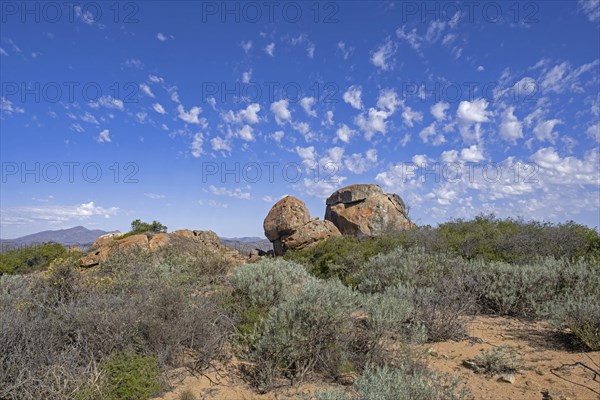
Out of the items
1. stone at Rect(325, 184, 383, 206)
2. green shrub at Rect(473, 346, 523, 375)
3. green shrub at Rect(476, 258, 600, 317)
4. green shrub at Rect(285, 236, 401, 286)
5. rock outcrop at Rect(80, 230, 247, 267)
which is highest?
stone at Rect(325, 184, 383, 206)

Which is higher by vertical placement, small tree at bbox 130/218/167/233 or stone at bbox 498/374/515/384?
small tree at bbox 130/218/167/233

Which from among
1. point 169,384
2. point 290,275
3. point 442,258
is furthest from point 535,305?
point 169,384

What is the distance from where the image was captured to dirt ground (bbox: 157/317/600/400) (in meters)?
3.77

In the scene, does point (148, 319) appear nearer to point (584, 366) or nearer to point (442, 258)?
point (584, 366)

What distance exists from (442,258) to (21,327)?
745 cm

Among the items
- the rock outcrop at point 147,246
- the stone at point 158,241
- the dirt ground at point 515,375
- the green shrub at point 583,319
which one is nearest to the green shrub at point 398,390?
the dirt ground at point 515,375

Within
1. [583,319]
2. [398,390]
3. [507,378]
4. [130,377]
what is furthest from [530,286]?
[130,377]

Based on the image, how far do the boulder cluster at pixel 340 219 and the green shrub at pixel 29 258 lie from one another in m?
8.52

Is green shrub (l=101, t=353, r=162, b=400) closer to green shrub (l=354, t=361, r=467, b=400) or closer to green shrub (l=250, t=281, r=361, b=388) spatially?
green shrub (l=250, t=281, r=361, b=388)

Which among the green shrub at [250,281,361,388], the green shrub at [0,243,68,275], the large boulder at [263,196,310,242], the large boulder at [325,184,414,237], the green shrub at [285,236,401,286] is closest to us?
the green shrub at [250,281,361,388]

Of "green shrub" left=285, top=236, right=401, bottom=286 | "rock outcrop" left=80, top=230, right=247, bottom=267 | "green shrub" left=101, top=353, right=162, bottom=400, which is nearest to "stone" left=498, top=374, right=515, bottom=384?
"green shrub" left=101, top=353, right=162, bottom=400

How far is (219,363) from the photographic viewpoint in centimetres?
482

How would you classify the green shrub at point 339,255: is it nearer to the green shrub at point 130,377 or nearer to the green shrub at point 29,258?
the green shrub at point 130,377

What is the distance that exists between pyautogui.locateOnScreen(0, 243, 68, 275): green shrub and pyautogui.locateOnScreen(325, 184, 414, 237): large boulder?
36.6 ft
